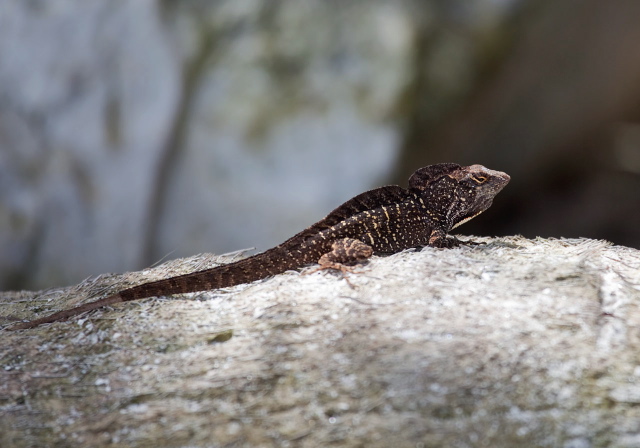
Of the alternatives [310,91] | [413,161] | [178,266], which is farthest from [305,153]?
[178,266]

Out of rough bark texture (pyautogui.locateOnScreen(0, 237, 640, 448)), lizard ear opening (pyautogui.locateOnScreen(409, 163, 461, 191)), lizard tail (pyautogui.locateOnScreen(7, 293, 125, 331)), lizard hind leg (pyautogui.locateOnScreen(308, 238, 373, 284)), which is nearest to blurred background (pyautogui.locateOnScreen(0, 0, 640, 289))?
lizard ear opening (pyautogui.locateOnScreen(409, 163, 461, 191))

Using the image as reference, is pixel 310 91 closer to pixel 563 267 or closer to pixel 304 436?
pixel 563 267

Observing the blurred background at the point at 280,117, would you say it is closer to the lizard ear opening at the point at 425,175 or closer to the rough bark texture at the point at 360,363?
the lizard ear opening at the point at 425,175

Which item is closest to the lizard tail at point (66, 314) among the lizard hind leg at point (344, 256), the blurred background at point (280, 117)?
the lizard hind leg at point (344, 256)

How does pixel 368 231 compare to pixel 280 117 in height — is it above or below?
below

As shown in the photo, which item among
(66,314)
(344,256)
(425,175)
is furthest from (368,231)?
(66,314)

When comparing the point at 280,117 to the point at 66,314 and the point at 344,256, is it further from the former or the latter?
the point at 66,314

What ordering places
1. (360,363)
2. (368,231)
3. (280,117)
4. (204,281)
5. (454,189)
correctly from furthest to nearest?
(280,117), (454,189), (368,231), (204,281), (360,363)
